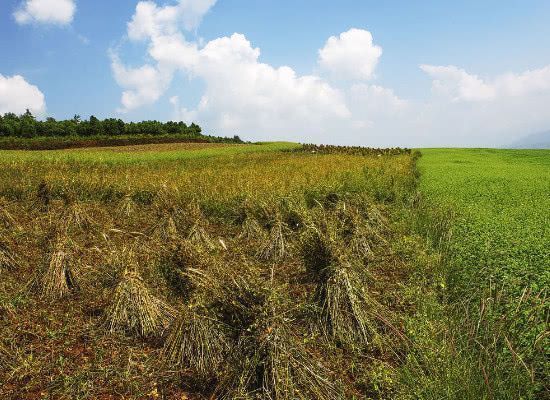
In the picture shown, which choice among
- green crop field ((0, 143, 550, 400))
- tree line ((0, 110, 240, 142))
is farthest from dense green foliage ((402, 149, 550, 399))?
tree line ((0, 110, 240, 142))

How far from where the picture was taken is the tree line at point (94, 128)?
208 ft

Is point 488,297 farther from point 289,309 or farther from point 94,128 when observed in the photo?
point 94,128

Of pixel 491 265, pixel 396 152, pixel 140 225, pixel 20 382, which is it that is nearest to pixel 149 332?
pixel 20 382

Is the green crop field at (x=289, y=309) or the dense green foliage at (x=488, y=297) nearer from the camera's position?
the dense green foliage at (x=488, y=297)

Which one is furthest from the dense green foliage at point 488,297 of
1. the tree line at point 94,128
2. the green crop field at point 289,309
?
the tree line at point 94,128

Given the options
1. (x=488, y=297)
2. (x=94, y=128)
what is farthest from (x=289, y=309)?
(x=94, y=128)

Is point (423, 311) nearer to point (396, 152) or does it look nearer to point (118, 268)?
point (118, 268)

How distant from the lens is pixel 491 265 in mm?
5254

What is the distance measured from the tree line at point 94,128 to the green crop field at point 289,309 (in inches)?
2230

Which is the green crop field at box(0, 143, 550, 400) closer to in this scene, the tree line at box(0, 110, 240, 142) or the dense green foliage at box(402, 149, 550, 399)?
the dense green foliage at box(402, 149, 550, 399)

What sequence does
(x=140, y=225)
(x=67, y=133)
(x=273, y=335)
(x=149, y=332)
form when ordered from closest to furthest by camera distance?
1. (x=273, y=335)
2. (x=149, y=332)
3. (x=140, y=225)
4. (x=67, y=133)

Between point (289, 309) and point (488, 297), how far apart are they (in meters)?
2.18

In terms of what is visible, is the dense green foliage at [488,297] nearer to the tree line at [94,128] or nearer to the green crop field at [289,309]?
the green crop field at [289,309]

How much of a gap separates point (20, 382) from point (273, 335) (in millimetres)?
2672
